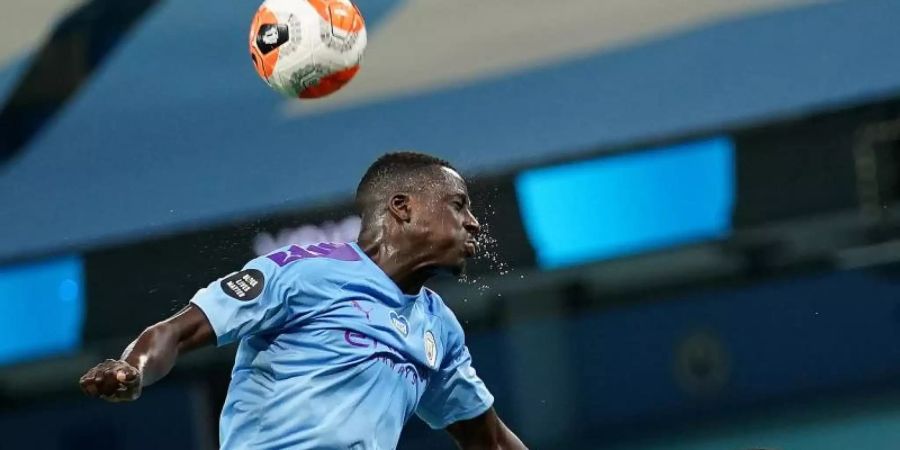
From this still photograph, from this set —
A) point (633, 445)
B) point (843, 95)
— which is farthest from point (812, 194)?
point (633, 445)

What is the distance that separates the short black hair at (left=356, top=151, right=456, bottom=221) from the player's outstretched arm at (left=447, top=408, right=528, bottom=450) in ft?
2.26

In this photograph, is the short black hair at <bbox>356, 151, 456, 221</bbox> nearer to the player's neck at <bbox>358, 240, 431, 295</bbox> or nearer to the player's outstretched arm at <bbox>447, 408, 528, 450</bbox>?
the player's neck at <bbox>358, 240, 431, 295</bbox>

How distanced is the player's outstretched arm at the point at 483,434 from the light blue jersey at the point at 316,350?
0.34 m

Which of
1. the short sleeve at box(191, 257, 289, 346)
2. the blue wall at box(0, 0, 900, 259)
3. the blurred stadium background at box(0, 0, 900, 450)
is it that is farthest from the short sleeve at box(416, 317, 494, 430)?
the blue wall at box(0, 0, 900, 259)

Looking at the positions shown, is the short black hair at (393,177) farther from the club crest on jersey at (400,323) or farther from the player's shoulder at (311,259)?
the club crest on jersey at (400,323)

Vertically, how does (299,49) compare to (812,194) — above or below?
above

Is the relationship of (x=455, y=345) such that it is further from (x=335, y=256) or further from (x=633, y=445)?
(x=633, y=445)

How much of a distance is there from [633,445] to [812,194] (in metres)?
1.40

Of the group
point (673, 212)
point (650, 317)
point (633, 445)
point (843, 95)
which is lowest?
point (633, 445)

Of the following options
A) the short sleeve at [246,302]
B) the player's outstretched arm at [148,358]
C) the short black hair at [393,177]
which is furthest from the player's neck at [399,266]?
the player's outstretched arm at [148,358]

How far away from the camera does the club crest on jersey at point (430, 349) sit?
4.09m

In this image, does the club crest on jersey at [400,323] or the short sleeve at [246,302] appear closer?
the short sleeve at [246,302]

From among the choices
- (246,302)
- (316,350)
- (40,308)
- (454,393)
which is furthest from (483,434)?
(40,308)

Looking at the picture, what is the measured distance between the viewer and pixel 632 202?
6625mm
